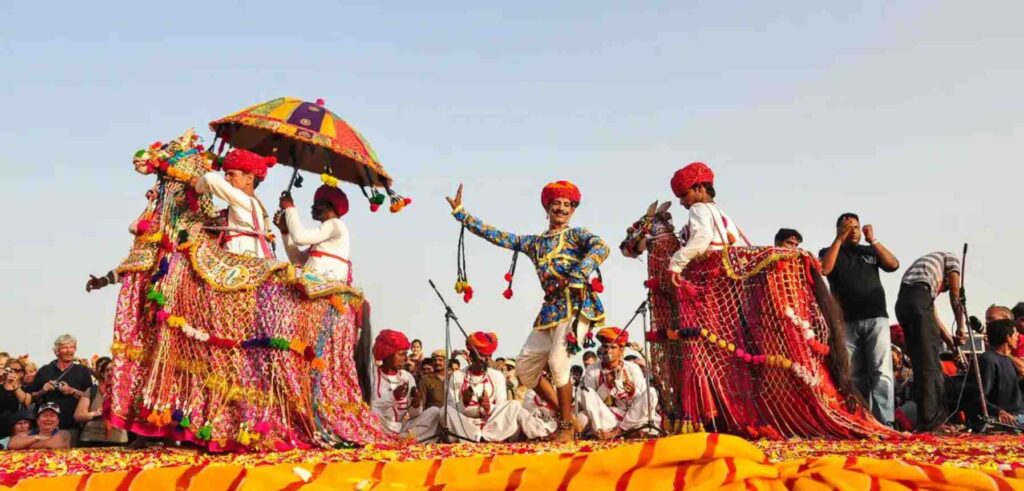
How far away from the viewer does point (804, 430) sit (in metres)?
6.33

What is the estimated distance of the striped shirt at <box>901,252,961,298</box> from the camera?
308 inches

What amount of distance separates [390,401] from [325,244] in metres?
3.02

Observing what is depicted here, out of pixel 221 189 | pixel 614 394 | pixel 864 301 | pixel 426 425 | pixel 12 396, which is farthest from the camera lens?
pixel 614 394

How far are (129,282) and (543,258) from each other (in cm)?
307

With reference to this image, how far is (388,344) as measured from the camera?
952cm

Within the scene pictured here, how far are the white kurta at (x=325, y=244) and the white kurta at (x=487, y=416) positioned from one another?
2.50m

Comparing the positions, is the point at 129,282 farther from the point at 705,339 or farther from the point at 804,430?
the point at 804,430

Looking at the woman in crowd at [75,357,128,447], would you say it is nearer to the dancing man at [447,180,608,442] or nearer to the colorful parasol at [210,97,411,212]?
the colorful parasol at [210,97,411,212]

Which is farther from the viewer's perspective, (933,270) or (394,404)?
(394,404)

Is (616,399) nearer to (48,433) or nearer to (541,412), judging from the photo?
(541,412)

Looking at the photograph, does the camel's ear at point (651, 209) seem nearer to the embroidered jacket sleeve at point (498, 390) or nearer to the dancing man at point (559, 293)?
the dancing man at point (559, 293)


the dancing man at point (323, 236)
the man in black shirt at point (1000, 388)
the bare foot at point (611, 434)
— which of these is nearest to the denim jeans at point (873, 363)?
the man in black shirt at point (1000, 388)

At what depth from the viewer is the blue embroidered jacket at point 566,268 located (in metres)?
7.12

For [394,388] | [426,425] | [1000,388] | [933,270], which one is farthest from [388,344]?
[1000,388]
